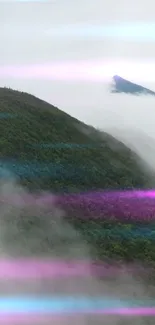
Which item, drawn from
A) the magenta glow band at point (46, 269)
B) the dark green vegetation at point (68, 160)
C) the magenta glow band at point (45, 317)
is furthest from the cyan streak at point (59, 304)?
the dark green vegetation at point (68, 160)

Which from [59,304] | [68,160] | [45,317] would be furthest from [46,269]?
[68,160]

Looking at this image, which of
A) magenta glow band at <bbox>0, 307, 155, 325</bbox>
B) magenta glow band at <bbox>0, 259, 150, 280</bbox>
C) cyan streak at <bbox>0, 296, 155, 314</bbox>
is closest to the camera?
magenta glow band at <bbox>0, 307, 155, 325</bbox>

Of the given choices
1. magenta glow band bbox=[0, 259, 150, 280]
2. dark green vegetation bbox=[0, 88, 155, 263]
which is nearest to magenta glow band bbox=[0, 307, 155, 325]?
magenta glow band bbox=[0, 259, 150, 280]

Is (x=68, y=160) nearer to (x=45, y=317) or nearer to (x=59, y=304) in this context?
(x=59, y=304)

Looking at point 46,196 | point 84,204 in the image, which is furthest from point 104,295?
point 84,204

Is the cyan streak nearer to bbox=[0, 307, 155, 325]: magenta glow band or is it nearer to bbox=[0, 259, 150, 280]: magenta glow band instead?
bbox=[0, 307, 155, 325]: magenta glow band

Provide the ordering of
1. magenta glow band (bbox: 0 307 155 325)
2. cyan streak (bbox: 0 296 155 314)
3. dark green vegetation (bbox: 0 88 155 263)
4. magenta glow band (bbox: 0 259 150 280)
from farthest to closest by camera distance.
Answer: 1. dark green vegetation (bbox: 0 88 155 263)
2. magenta glow band (bbox: 0 259 150 280)
3. cyan streak (bbox: 0 296 155 314)
4. magenta glow band (bbox: 0 307 155 325)

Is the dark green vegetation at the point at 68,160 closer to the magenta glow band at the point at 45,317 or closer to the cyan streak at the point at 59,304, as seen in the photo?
the cyan streak at the point at 59,304
